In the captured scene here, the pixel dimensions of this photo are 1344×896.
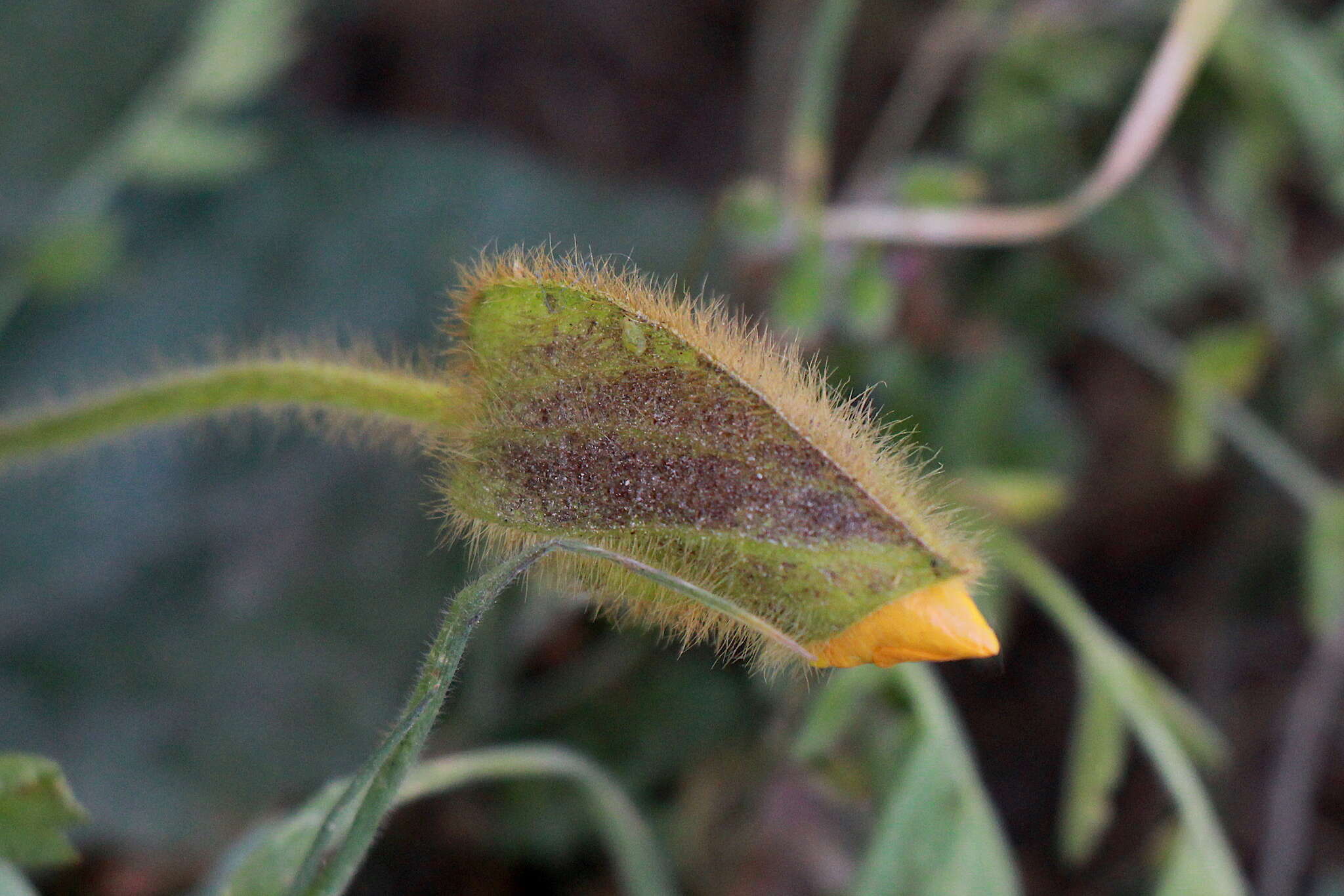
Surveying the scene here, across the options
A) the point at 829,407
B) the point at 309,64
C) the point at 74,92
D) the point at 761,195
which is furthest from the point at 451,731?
the point at 309,64

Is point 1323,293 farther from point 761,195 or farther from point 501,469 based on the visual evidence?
point 501,469

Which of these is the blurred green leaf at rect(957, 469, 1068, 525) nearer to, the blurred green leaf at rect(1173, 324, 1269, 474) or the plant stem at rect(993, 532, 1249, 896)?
the plant stem at rect(993, 532, 1249, 896)

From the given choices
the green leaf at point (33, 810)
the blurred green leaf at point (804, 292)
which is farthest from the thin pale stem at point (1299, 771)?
the green leaf at point (33, 810)

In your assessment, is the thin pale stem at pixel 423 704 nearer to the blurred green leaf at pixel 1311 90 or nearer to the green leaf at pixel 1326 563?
the green leaf at pixel 1326 563

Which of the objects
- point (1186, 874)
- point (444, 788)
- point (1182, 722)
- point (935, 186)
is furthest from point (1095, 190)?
point (444, 788)

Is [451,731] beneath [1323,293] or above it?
beneath

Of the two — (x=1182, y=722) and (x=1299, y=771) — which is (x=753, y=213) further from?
(x=1299, y=771)

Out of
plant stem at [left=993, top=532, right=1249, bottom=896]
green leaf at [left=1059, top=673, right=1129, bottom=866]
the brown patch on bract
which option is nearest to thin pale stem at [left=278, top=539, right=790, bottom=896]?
the brown patch on bract
